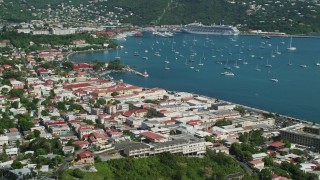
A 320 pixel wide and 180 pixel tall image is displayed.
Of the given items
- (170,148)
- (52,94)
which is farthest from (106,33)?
(170,148)

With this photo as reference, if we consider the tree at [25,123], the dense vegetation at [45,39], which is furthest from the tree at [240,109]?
Result: the dense vegetation at [45,39]

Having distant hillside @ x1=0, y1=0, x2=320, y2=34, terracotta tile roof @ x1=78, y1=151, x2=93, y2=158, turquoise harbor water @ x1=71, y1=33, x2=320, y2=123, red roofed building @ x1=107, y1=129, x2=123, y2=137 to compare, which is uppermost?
distant hillside @ x1=0, y1=0, x2=320, y2=34

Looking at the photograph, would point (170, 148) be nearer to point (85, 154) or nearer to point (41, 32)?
point (85, 154)

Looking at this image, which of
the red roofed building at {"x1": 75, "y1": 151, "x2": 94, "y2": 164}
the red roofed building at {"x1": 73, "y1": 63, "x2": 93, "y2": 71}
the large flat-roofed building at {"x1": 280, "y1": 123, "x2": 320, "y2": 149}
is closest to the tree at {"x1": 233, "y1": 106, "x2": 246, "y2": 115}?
the large flat-roofed building at {"x1": 280, "y1": 123, "x2": 320, "y2": 149}

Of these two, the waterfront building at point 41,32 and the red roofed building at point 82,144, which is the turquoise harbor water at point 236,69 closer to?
the waterfront building at point 41,32

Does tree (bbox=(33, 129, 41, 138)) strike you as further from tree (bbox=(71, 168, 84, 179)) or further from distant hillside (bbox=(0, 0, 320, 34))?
distant hillside (bbox=(0, 0, 320, 34))

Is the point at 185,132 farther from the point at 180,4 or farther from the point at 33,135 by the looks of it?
the point at 180,4
